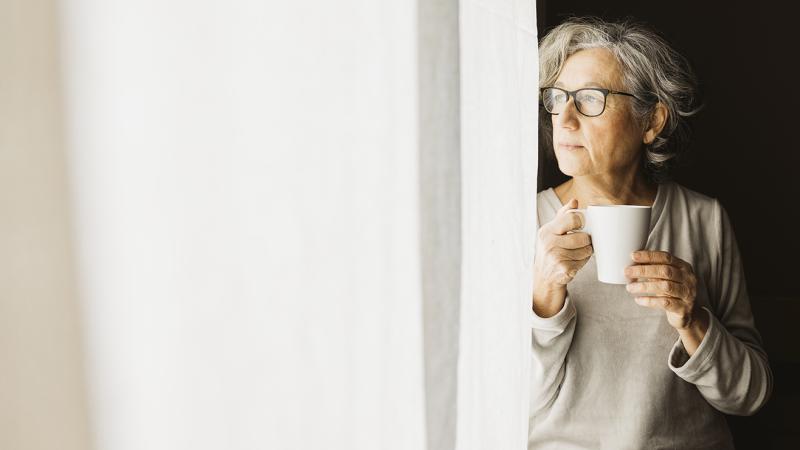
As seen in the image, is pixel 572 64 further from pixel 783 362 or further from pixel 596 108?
pixel 783 362

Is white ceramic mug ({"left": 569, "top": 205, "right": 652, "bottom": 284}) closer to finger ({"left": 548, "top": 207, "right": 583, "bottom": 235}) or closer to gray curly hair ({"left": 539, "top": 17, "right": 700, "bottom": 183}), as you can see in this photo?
finger ({"left": 548, "top": 207, "right": 583, "bottom": 235})

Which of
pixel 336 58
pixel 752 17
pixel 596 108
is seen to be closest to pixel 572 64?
pixel 596 108

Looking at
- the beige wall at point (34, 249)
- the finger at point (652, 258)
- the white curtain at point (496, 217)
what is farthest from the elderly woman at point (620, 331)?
the beige wall at point (34, 249)

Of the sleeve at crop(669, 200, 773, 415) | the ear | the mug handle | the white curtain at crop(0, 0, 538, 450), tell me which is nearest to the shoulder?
the sleeve at crop(669, 200, 773, 415)

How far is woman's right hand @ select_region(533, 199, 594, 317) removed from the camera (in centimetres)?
94

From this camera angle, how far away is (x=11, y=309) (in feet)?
0.93

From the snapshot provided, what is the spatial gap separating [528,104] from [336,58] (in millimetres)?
235

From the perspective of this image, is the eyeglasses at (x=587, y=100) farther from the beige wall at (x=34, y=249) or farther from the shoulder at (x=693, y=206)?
the beige wall at (x=34, y=249)

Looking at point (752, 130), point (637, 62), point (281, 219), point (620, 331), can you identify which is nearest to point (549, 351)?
point (620, 331)

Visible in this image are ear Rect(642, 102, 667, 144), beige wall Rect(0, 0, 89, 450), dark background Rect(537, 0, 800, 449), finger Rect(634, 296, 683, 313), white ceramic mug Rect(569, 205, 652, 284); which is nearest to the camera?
beige wall Rect(0, 0, 89, 450)

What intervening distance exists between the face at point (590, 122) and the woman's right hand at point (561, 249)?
0.22 m

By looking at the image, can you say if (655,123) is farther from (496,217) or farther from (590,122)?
(496,217)

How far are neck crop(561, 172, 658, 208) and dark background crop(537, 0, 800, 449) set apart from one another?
0.84m

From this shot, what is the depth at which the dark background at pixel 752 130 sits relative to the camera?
2027mm
